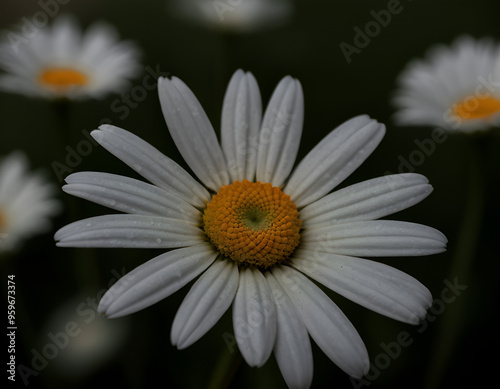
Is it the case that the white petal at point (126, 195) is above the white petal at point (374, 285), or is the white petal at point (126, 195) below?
above

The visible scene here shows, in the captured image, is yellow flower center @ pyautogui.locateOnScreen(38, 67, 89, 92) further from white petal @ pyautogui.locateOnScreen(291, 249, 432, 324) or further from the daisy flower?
white petal @ pyautogui.locateOnScreen(291, 249, 432, 324)

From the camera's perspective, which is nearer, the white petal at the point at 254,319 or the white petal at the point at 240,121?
the white petal at the point at 254,319

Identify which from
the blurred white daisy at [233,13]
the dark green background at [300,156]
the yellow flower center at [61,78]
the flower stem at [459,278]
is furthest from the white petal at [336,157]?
the blurred white daisy at [233,13]

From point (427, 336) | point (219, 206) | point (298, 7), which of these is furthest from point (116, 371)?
point (298, 7)

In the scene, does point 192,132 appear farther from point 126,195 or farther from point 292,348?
point 292,348

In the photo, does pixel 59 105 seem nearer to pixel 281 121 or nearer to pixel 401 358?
pixel 281 121

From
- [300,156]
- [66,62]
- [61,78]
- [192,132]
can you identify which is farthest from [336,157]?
[66,62]

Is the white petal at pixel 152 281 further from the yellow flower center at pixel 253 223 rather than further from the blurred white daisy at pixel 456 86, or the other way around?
the blurred white daisy at pixel 456 86
